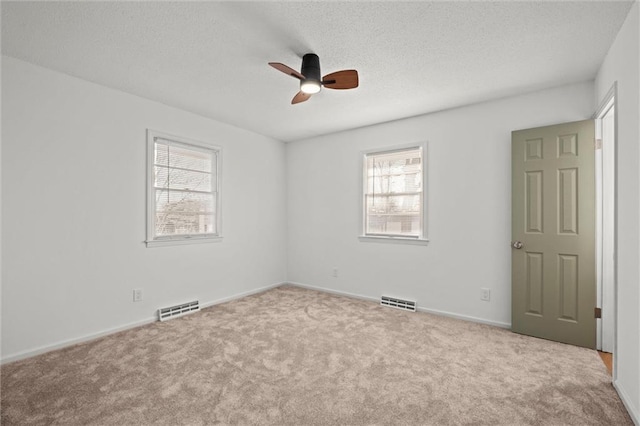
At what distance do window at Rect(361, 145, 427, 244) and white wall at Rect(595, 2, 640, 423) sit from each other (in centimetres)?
197

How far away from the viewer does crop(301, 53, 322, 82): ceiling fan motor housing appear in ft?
7.90

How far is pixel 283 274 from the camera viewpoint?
537cm

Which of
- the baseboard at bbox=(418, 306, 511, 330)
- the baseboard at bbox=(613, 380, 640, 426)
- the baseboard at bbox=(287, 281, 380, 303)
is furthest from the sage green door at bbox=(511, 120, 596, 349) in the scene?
the baseboard at bbox=(287, 281, 380, 303)

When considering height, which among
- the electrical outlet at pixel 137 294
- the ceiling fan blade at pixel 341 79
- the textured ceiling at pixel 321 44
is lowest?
the electrical outlet at pixel 137 294

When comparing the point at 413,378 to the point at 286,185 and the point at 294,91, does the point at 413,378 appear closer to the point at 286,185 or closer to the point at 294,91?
the point at 294,91

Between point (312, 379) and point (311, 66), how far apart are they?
2449 mm

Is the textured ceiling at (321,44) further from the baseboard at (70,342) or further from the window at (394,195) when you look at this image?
the baseboard at (70,342)

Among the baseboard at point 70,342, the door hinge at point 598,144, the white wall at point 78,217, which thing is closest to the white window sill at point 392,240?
the door hinge at point 598,144

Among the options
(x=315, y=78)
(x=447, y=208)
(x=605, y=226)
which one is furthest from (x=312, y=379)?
(x=605, y=226)

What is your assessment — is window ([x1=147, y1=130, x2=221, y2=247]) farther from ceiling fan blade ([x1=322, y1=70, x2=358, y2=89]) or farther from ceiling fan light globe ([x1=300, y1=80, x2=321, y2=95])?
ceiling fan blade ([x1=322, y1=70, x2=358, y2=89])

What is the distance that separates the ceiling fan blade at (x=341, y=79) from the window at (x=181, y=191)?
2291 mm

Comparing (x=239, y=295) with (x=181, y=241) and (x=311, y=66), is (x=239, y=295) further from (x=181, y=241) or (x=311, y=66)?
(x=311, y=66)

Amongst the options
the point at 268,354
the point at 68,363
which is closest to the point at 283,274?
the point at 268,354

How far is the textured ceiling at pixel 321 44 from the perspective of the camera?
1971 mm
